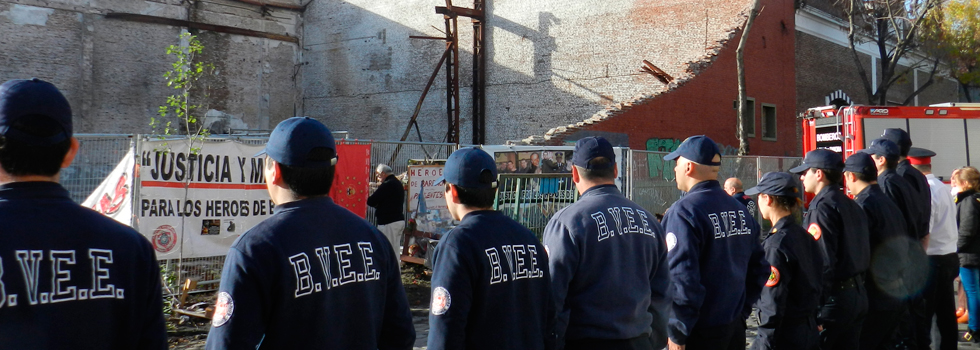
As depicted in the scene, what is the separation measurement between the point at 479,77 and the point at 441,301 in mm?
24193

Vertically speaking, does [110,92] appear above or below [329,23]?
below

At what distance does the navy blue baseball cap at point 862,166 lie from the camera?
227 inches

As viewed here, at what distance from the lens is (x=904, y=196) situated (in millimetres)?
6246

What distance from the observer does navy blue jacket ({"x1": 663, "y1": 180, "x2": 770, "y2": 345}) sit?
411cm

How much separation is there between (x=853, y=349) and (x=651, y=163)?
8.36m

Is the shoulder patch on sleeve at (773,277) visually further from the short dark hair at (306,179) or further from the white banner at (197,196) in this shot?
the white banner at (197,196)

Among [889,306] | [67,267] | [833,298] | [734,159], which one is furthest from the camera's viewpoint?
[734,159]

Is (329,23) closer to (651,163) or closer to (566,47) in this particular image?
(566,47)

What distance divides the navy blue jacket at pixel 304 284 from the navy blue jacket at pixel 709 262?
1.95 m

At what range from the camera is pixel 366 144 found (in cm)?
1146

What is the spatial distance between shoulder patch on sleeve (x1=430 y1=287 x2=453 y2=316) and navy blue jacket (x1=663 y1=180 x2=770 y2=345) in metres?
1.59

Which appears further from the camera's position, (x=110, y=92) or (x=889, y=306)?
(x=110, y=92)

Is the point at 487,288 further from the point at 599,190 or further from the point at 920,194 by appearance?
the point at 920,194

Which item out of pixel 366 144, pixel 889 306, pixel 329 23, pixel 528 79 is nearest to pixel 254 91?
pixel 329 23
